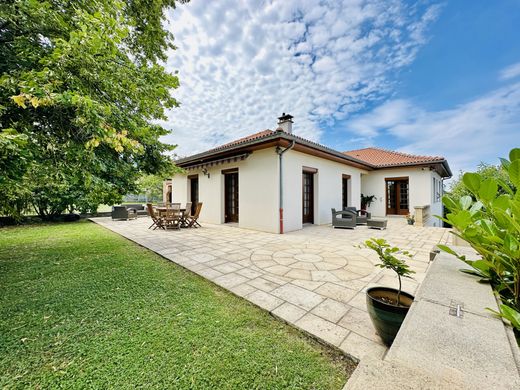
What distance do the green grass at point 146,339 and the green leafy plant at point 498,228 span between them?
1237 mm

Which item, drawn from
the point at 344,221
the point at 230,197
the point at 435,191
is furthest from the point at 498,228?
the point at 435,191

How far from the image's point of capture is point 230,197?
10344 millimetres

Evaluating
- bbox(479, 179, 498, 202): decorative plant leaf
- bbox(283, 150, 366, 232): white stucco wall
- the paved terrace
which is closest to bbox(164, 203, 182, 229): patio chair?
the paved terrace

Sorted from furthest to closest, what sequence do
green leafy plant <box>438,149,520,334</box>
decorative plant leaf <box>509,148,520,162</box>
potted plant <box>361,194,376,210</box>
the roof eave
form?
1. potted plant <box>361,194,376,210</box>
2. the roof eave
3. decorative plant leaf <box>509,148,520,162</box>
4. green leafy plant <box>438,149,520,334</box>

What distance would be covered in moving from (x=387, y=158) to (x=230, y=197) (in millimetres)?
11099

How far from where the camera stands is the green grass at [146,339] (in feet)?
5.38

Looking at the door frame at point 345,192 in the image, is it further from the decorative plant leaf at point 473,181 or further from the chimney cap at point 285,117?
the decorative plant leaf at point 473,181

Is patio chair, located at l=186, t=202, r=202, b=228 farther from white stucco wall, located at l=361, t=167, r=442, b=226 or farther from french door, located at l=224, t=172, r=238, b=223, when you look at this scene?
white stucco wall, located at l=361, t=167, r=442, b=226

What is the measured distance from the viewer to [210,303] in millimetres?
2758

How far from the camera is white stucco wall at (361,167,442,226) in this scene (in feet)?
40.1

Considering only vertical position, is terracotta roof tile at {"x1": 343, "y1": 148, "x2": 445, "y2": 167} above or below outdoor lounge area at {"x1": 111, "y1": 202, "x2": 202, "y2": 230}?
above

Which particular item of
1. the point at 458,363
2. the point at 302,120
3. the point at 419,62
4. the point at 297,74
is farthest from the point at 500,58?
the point at 458,363

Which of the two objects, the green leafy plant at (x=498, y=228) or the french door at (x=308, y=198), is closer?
the green leafy plant at (x=498, y=228)

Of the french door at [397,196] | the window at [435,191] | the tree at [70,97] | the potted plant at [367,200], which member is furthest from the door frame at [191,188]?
the window at [435,191]
